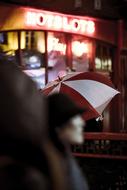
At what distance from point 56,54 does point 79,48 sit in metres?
0.84

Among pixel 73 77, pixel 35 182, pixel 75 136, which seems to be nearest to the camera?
pixel 35 182

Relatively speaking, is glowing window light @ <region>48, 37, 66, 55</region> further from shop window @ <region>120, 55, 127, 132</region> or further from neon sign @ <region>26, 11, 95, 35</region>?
shop window @ <region>120, 55, 127, 132</region>

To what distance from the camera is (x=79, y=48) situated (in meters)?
14.2

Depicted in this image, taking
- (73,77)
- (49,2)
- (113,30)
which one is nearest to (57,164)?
(73,77)

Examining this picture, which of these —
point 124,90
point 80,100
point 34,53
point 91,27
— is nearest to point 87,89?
point 80,100

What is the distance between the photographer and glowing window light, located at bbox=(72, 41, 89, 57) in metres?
14.1

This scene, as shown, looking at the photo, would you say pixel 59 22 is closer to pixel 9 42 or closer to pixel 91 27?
pixel 91 27

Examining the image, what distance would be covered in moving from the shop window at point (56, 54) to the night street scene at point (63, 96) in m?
0.02

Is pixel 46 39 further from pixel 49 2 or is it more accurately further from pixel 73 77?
pixel 73 77

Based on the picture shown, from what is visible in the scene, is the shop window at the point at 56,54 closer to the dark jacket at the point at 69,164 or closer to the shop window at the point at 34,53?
the shop window at the point at 34,53

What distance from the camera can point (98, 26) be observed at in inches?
583

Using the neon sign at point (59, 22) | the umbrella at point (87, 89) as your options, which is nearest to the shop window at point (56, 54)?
the neon sign at point (59, 22)

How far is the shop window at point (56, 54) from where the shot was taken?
528 inches

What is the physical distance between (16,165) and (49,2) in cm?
1200
